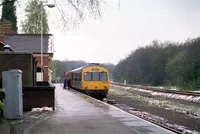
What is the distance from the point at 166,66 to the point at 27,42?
34570 millimetres

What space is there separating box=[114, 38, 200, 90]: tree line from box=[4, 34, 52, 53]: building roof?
1969cm

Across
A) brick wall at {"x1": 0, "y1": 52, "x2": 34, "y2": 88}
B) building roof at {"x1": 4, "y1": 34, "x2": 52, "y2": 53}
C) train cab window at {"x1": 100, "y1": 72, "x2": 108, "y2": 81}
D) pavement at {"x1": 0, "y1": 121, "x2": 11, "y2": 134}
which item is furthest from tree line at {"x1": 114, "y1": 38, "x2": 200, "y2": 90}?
pavement at {"x1": 0, "y1": 121, "x2": 11, "y2": 134}

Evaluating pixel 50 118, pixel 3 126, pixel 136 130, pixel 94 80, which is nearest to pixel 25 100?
pixel 50 118

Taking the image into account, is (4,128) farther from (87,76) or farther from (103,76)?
(103,76)

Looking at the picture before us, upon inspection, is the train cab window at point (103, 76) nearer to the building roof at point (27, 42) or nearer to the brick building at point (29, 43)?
the brick building at point (29, 43)

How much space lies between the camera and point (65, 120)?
15.2 metres

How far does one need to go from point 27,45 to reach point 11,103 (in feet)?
117

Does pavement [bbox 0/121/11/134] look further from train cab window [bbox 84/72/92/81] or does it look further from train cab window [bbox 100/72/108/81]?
train cab window [bbox 100/72/108/81]

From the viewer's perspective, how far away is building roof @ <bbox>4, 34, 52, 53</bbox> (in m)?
→ 48.9

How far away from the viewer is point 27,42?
51094 millimetres

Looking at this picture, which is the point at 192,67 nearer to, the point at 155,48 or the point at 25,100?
the point at 25,100

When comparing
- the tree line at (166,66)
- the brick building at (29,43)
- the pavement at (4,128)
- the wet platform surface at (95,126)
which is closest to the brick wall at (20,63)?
the wet platform surface at (95,126)

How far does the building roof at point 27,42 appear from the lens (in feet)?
161

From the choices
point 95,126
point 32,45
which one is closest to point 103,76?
point 32,45
